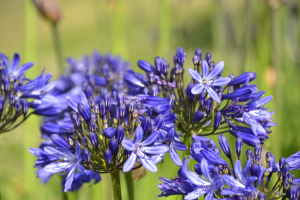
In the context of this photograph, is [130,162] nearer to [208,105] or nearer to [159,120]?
[159,120]

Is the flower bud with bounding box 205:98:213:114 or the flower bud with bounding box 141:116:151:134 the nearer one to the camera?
the flower bud with bounding box 141:116:151:134

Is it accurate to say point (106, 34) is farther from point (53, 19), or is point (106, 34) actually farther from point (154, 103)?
point (154, 103)

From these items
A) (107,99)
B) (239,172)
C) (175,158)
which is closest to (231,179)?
(239,172)

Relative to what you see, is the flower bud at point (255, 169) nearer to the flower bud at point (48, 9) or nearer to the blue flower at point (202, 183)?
the blue flower at point (202, 183)

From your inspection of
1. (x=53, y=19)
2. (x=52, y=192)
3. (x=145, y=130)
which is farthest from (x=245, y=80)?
(x=52, y=192)

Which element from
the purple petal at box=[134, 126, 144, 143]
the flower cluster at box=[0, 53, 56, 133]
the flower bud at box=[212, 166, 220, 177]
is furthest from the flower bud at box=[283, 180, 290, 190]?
the flower cluster at box=[0, 53, 56, 133]

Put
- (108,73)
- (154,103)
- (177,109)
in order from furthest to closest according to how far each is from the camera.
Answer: (108,73), (177,109), (154,103)

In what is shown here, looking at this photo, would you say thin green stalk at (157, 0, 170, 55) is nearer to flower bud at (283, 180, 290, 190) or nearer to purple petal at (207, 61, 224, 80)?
purple petal at (207, 61, 224, 80)
